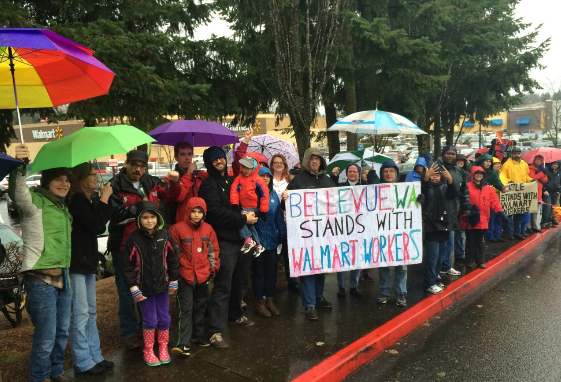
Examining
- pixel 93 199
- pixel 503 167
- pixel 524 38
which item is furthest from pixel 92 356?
pixel 524 38

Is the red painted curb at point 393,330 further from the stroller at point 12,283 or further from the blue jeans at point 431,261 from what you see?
the stroller at point 12,283

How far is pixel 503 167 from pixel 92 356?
28.8ft

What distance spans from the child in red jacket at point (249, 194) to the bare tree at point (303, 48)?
3.05 metres

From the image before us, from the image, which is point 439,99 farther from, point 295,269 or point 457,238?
point 295,269

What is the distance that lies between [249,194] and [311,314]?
1.61 m

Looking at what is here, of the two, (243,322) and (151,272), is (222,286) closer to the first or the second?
(243,322)

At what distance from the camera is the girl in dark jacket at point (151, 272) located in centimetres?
389

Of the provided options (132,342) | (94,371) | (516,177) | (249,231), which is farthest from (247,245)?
(516,177)

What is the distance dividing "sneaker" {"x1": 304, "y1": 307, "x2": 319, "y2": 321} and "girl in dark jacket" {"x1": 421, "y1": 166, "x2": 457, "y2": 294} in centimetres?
179

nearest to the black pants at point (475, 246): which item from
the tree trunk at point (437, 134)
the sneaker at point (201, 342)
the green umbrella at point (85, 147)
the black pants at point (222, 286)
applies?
the black pants at point (222, 286)

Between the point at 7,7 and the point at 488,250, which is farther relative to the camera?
the point at 488,250

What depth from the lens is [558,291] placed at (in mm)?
6477

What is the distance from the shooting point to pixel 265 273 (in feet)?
17.4

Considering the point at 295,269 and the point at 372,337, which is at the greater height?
the point at 295,269
